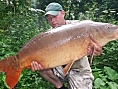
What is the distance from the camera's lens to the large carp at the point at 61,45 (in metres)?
3.34

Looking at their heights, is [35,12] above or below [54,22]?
below

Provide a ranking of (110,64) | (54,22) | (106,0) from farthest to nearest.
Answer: (106,0), (110,64), (54,22)

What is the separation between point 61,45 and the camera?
3.43m

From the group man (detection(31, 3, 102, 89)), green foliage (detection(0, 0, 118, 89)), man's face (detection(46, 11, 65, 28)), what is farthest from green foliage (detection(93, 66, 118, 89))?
man's face (detection(46, 11, 65, 28))

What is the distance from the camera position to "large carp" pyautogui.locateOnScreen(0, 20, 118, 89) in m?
3.34

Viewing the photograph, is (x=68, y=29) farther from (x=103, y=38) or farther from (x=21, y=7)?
(x=21, y=7)

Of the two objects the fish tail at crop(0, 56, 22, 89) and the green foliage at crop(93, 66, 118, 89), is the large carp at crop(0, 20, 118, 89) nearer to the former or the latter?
the fish tail at crop(0, 56, 22, 89)

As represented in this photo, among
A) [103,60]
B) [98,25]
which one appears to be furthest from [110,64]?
[98,25]

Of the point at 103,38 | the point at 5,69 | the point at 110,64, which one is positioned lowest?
the point at 110,64

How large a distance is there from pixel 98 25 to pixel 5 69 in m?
1.05

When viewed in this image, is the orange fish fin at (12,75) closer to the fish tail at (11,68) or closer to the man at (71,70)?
the fish tail at (11,68)

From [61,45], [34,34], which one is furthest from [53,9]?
[34,34]

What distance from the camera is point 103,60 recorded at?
19.5 feet

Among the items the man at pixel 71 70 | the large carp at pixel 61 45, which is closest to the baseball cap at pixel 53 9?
the man at pixel 71 70
